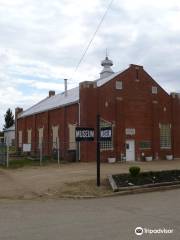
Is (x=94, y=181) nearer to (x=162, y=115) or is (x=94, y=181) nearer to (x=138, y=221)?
(x=138, y=221)

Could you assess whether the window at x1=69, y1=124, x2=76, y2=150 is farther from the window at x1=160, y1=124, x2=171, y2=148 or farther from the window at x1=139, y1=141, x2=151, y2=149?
the window at x1=160, y1=124, x2=171, y2=148

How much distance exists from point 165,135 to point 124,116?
580 cm

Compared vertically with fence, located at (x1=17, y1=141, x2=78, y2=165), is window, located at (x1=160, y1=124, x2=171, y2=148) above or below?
above

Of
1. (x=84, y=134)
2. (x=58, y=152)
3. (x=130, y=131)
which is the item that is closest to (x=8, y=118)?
(x=130, y=131)

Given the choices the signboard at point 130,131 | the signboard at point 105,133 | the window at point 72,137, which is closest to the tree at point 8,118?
the window at point 72,137

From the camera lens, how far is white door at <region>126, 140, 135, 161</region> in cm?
4000

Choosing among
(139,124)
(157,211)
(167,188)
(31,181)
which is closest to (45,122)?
(139,124)

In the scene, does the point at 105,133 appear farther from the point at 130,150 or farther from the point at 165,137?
the point at 165,137

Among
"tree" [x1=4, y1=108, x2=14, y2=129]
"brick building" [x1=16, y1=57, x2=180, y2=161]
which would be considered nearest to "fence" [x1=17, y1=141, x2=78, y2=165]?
"brick building" [x1=16, y1=57, x2=180, y2=161]

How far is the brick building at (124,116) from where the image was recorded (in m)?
38.2

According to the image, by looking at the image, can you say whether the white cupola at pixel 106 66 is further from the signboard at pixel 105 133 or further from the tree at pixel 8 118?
the tree at pixel 8 118

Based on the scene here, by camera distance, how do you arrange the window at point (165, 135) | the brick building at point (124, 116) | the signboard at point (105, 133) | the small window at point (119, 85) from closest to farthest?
the signboard at point (105, 133) < the brick building at point (124, 116) < the small window at point (119, 85) < the window at point (165, 135)

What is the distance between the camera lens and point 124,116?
1576 inches

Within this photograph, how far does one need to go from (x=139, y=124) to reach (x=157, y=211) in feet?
94.7
